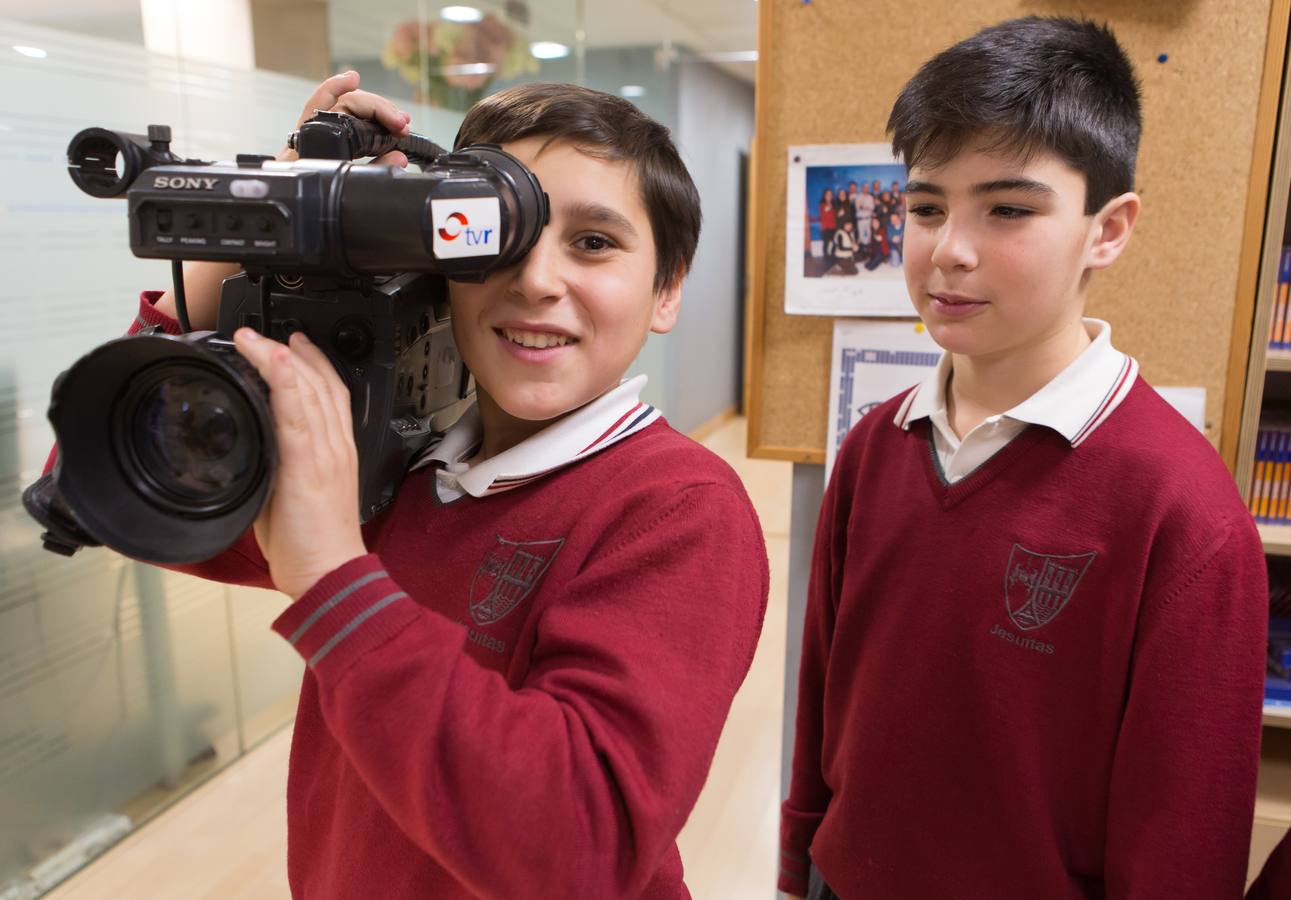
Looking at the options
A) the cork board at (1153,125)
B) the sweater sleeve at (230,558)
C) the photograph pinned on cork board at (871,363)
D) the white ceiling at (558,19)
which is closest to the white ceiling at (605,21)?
the white ceiling at (558,19)

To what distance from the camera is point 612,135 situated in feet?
2.49

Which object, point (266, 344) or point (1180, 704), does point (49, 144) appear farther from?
point (1180, 704)

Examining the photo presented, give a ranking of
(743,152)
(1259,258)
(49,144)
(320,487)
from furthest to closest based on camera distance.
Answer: (743,152)
(49,144)
(1259,258)
(320,487)

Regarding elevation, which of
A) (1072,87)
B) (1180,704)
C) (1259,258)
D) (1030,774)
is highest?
(1072,87)

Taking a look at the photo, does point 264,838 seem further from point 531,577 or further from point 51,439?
point 531,577

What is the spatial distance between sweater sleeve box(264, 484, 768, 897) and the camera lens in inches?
3.8

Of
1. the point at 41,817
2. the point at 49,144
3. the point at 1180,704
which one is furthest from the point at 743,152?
the point at 1180,704

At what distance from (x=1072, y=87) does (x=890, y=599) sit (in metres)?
0.58

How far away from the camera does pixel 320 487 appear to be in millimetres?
579

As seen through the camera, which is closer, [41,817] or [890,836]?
[890,836]

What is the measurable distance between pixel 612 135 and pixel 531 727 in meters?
0.46

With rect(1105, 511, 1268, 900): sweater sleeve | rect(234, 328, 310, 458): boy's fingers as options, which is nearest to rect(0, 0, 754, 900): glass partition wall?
rect(234, 328, 310, 458): boy's fingers

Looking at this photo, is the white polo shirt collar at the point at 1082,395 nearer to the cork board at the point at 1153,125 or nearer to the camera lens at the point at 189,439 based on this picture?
the cork board at the point at 1153,125

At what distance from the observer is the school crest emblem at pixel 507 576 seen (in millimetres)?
707
